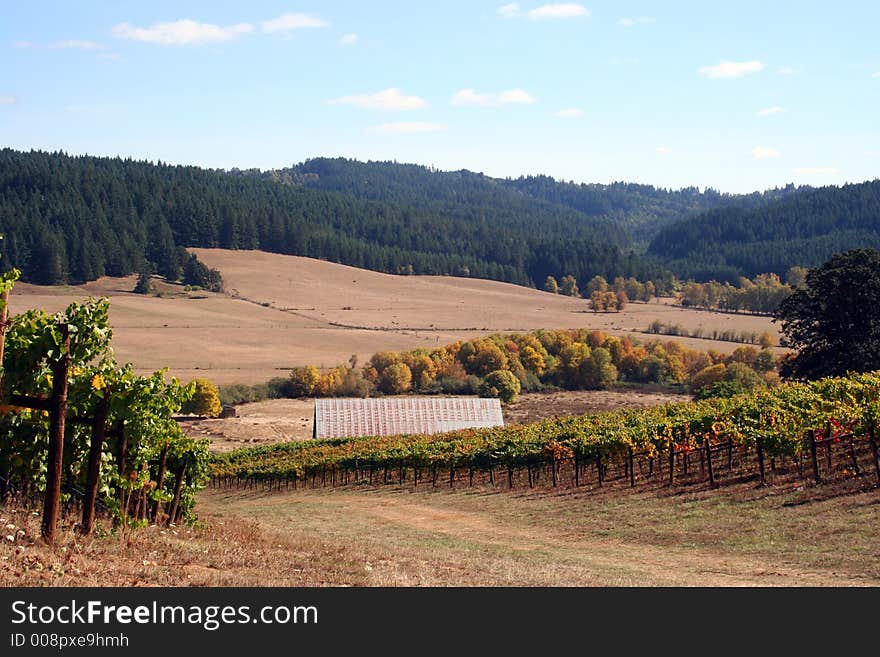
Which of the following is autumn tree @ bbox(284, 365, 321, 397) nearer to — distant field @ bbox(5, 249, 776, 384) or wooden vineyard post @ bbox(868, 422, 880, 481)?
distant field @ bbox(5, 249, 776, 384)

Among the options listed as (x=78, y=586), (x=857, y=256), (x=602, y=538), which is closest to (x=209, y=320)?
(x=857, y=256)

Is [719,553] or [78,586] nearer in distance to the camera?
[78,586]

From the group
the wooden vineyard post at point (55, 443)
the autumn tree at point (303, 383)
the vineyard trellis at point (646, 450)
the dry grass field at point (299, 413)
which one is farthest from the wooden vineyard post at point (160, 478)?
the autumn tree at point (303, 383)

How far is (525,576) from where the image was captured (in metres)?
15.0

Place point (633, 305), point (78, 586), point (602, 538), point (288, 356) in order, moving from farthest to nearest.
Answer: point (633, 305) → point (288, 356) → point (602, 538) → point (78, 586)

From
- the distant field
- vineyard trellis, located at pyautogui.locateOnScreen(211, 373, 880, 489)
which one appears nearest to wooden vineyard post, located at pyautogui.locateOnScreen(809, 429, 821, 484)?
vineyard trellis, located at pyautogui.locateOnScreen(211, 373, 880, 489)

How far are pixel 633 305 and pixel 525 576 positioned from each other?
189 m

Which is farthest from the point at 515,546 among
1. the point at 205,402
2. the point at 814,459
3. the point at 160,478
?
the point at 205,402

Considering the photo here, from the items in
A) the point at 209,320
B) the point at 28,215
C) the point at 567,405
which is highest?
the point at 28,215

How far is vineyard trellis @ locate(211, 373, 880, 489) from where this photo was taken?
89.7ft

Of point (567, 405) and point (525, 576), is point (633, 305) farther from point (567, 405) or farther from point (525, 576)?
point (525, 576)

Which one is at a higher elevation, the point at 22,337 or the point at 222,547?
the point at 22,337

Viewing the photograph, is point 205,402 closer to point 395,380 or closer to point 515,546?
point 395,380

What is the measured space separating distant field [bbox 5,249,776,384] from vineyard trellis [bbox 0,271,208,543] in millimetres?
83044
